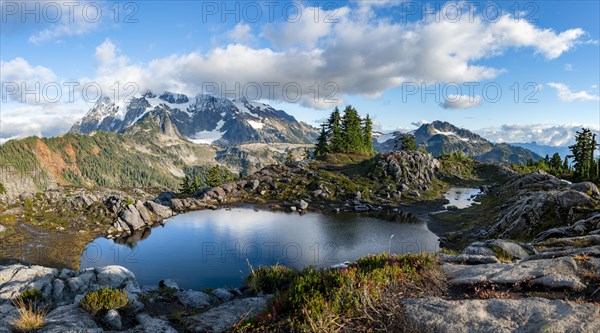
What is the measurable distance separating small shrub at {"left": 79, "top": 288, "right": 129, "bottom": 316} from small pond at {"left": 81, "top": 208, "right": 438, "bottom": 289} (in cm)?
2546

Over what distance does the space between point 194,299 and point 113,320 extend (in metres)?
7.07

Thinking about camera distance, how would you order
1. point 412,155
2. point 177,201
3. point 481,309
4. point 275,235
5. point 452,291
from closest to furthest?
1. point 481,309
2. point 452,291
3. point 275,235
4. point 177,201
5. point 412,155

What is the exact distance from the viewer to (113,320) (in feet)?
43.8

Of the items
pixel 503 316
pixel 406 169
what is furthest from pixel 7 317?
pixel 406 169

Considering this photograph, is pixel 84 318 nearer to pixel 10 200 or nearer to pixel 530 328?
pixel 530 328

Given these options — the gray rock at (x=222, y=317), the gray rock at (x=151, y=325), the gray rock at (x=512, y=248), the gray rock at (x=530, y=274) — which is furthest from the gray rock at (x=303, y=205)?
the gray rock at (x=530, y=274)

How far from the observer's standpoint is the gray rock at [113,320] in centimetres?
1322

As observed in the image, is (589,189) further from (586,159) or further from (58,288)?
(586,159)

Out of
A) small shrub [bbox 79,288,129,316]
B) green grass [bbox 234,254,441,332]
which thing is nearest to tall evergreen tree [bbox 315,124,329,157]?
small shrub [bbox 79,288,129,316]

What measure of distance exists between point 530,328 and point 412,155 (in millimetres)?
123744

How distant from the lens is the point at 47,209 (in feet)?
227

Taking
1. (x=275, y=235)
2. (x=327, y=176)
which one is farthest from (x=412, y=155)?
(x=275, y=235)

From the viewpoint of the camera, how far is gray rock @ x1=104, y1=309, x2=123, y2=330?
13.2m

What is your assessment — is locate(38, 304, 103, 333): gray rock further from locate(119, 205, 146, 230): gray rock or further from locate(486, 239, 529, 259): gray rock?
locate(119, 205, 146, 230): gray rock
